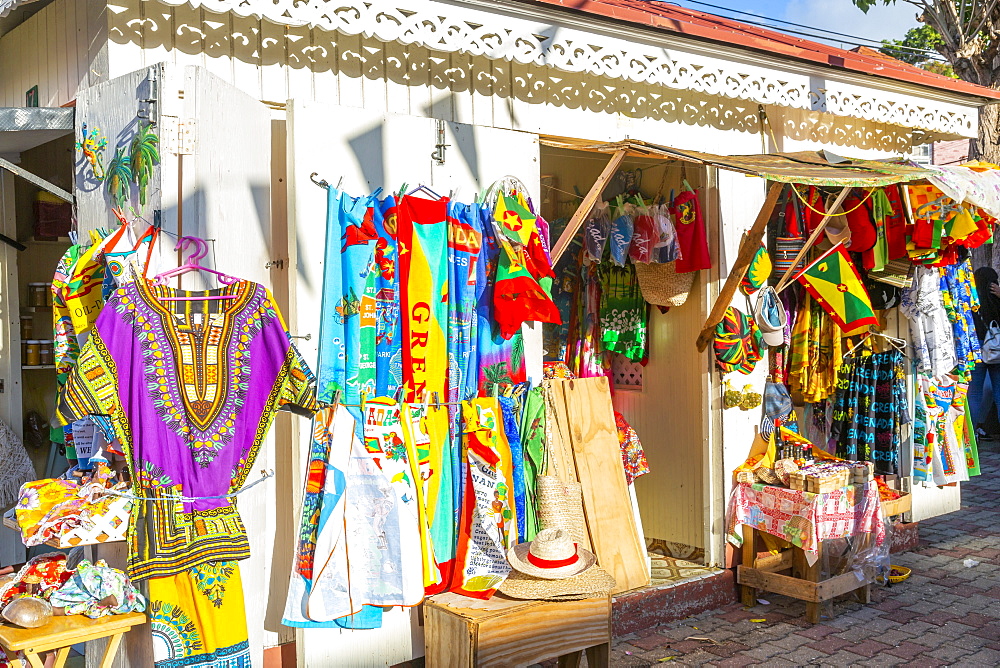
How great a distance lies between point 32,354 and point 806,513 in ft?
14.1

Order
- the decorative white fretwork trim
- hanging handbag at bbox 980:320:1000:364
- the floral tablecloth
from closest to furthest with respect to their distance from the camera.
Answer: the decorative white fretwork trim → the floral tablecloth → hanging handbag at bbox 980:320:1000:364

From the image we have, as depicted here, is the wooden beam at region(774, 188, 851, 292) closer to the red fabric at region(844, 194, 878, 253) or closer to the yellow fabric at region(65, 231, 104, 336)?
the red fabric at region(844, 194, 878, 253)

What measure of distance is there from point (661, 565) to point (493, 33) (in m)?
3.38

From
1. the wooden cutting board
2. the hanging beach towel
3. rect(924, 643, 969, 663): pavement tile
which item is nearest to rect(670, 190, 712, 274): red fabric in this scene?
the hanging beach towel

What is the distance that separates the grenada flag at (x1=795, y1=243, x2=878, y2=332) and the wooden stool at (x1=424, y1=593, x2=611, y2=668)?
9.15ft

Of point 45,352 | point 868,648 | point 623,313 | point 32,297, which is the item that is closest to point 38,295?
point 32,297

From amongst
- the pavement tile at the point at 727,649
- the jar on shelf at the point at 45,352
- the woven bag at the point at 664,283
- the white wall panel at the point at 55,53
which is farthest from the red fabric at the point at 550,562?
the jar on shelf at the point at 45,352

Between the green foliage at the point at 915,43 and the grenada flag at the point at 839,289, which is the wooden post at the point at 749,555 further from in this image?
the green foliage at the point at 915,43

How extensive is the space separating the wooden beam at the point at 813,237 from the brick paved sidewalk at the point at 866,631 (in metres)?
1.96

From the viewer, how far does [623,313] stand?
590cm

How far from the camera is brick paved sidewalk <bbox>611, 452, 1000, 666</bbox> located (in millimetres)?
4621

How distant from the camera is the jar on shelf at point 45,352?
4.88m

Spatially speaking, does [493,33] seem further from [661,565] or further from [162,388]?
[661,565]

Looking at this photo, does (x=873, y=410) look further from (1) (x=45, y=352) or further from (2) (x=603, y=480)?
(1) (x=45, y=352)
